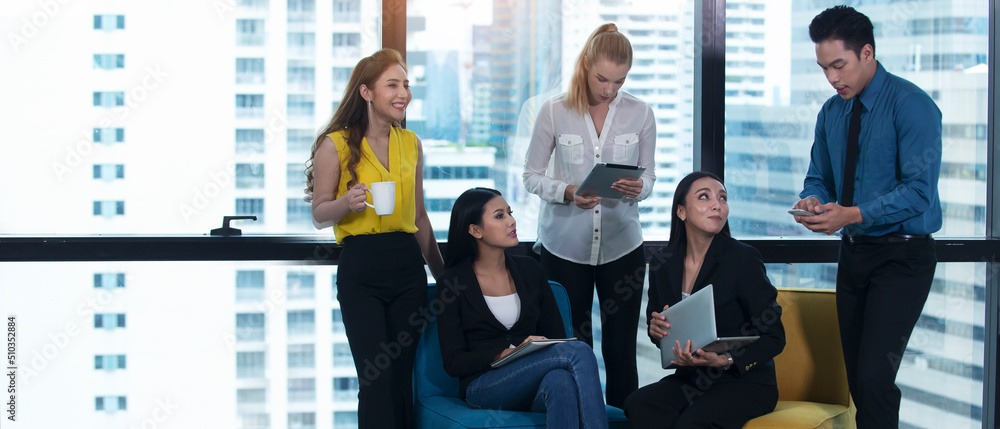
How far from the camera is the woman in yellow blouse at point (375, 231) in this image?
7.83 feet

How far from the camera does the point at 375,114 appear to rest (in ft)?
8.54

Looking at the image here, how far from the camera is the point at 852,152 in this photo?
240 centimetres

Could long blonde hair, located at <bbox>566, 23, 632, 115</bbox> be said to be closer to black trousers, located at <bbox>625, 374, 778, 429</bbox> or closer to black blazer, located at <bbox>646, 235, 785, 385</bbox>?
black blazer, located at <bbox>646, 235, 785, 385</bbox>

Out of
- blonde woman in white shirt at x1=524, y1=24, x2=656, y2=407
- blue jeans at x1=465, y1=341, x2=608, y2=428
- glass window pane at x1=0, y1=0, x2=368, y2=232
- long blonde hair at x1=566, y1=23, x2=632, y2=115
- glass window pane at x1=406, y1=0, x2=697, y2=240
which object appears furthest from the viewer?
glass window pane at x1=406, y1=0, x2=697, y2=240

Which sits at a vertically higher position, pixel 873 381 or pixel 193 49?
pixel 193 49

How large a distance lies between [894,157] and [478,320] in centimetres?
142

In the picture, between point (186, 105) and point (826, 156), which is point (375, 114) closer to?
point (186, 105)

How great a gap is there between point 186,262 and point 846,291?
99.1 inches

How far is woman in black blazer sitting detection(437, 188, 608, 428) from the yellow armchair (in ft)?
2.50

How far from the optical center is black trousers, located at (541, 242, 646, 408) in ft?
9.18

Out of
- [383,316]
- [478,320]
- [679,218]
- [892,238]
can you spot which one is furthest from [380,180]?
[892,238]

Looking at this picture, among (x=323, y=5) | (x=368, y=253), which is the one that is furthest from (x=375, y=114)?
(x=323, y=5)

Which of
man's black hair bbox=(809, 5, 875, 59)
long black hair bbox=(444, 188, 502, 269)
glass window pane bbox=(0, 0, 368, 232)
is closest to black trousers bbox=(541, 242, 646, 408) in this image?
long black hair bbox=(444, 188, 502, 269)

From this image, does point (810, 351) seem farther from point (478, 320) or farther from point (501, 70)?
point (501, 70)
